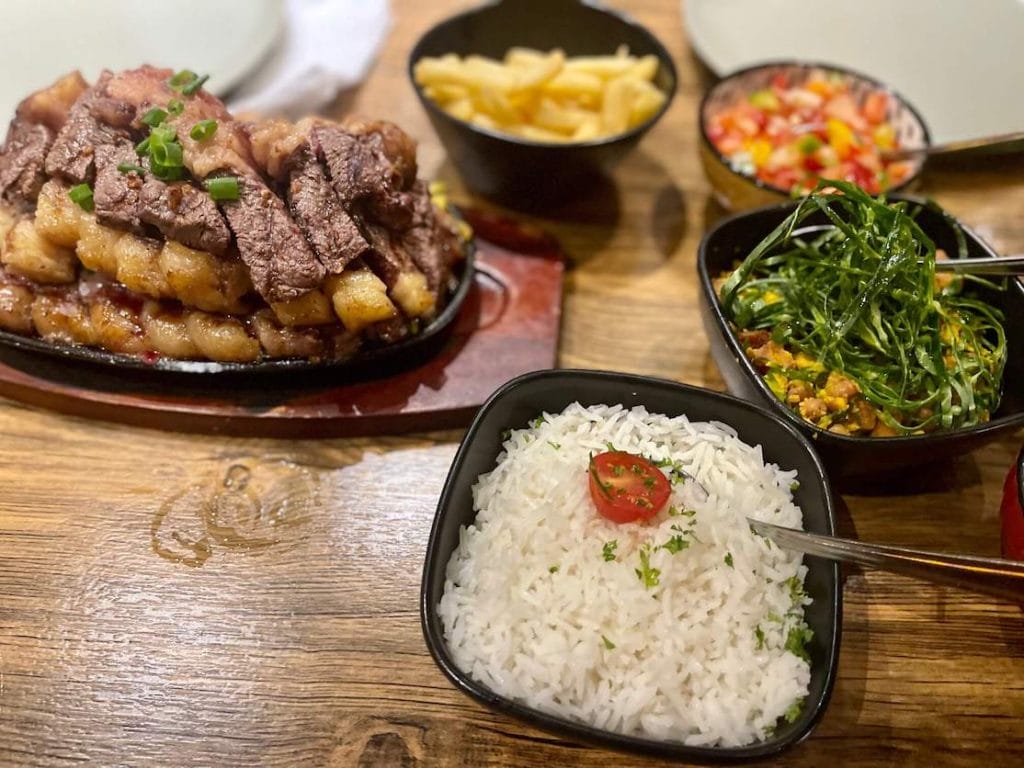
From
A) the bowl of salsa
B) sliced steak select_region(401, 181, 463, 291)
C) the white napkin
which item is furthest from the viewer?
the white napkin

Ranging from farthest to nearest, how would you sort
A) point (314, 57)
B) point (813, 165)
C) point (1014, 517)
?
point (314, 57) < point (813, 165) < point (1014, 517)

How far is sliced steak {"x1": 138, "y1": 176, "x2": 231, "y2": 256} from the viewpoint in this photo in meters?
2.13

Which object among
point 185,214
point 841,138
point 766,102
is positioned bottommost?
point 841,138

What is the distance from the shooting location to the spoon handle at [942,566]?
63.2 inches

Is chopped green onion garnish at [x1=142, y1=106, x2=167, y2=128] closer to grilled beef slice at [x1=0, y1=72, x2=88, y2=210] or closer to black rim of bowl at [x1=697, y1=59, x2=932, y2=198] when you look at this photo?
grilled beef slice at [x1=0, y1=72, x2=88, y2=210]

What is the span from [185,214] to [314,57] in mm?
1872

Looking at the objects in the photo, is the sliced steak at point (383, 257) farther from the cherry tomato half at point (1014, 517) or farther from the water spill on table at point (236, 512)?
the cherry tomato half at point (1014, 517)

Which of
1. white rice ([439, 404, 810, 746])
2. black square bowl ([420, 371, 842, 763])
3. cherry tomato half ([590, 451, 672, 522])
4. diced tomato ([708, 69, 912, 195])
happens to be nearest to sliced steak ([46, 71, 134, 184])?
black square bowl ([420, 371, 842, 763])

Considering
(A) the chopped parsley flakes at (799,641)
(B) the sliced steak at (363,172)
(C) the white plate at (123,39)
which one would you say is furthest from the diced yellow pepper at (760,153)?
(C) the white plate at (123,39)

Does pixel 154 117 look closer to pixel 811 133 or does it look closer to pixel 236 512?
pixel 236 512

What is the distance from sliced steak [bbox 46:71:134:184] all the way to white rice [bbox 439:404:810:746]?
4.58ft

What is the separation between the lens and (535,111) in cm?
312

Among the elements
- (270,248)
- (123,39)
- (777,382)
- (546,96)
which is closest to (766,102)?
(546,96)

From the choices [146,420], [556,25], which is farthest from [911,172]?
[146,420]
